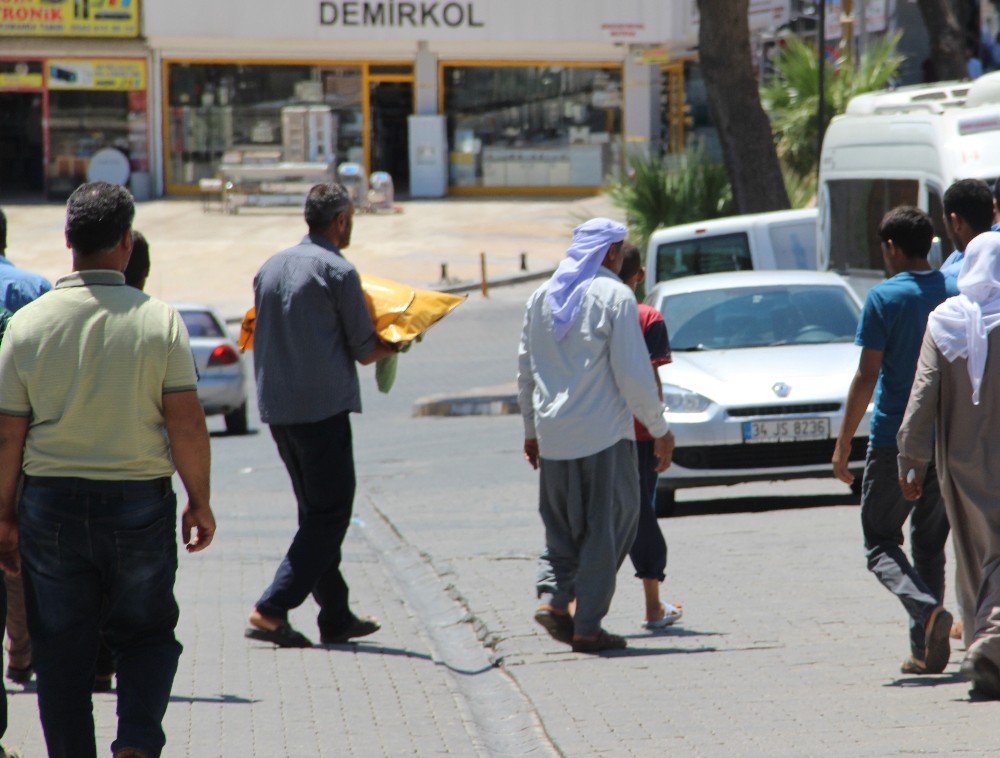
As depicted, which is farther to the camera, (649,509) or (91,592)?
(649,509)

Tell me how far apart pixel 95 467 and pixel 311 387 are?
91.4 inches

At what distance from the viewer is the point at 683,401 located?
1059 centimetres

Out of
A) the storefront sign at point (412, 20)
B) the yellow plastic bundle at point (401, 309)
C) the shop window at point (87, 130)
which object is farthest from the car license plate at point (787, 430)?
the shop window at point (87, 130)

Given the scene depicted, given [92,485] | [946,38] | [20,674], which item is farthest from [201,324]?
[92,485]

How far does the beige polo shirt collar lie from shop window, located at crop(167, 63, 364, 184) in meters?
31.6

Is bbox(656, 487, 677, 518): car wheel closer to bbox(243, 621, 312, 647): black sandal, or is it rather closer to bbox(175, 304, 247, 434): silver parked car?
bbox(243, 621, 312, 647): black sandal

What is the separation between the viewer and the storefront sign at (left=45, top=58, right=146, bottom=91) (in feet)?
116

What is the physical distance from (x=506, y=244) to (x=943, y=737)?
25.2 meters

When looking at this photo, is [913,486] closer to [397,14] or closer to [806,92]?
[806,92]

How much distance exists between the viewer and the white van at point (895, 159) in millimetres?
12180

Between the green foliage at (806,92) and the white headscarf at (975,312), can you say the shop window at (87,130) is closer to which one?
the green foliage at (806,92)

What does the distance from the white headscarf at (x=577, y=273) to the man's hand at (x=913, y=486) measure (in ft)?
4.81

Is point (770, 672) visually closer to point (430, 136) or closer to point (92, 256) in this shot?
point (92, 256)

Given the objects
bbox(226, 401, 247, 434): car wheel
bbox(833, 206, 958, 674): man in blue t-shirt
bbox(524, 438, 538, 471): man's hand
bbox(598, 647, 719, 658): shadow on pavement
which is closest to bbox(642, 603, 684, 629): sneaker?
bbox(598, 647, 719, 658): shadow on pavement
